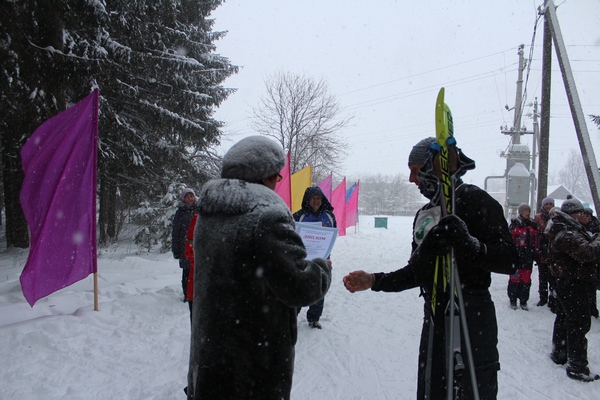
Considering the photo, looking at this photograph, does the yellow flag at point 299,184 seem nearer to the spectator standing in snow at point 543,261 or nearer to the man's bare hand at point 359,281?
the spectator standing in snow at point 543,261

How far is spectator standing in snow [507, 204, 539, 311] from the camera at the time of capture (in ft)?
21.2

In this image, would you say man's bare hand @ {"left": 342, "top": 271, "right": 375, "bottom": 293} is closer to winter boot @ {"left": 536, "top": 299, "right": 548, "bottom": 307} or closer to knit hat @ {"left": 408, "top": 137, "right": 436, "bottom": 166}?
knit hat @ {"left": 408, "top": 137, "right": 436, "bottom": 166}

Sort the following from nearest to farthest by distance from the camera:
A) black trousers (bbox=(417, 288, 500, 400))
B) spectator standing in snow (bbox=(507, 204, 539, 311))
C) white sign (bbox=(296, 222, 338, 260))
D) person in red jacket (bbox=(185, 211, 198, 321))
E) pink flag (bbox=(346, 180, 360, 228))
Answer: black trousers (bbox=(417, 288, 500, 400))
person in red jacket (bbox=(185, 211, 198, 321))
white sign (bbox=(296, 222, 338, 260))
spectator standing in snow (bbox=(507, 204, 539, 311))
pink flag (bbox=(346, 180, 360, 228))

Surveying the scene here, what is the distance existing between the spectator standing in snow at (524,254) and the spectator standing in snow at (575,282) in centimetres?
261

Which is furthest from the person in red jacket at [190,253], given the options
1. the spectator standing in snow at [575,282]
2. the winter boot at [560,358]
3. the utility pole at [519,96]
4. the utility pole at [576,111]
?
the utility pole at [519,96]

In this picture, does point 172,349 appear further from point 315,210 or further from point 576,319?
point 576,319

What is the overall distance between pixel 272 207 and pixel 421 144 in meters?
1.21

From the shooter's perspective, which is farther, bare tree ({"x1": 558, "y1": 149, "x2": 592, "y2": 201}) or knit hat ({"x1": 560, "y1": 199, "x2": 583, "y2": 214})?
bare tree ({"x1": 558, "y1": 149, "x2": 592, "y2": 201})

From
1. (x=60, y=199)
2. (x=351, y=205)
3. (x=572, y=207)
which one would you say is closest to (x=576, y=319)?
(x=572, y=207)

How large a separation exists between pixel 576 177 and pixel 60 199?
87890mm

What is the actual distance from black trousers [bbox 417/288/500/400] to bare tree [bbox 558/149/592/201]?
268 feet

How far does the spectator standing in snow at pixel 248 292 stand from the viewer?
160 centimetres

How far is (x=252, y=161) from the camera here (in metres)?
1.78

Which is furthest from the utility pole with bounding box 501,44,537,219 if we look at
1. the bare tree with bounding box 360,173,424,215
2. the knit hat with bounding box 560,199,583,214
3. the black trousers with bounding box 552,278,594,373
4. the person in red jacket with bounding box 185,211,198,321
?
the bare tree with bounding box 360,173,424,215
